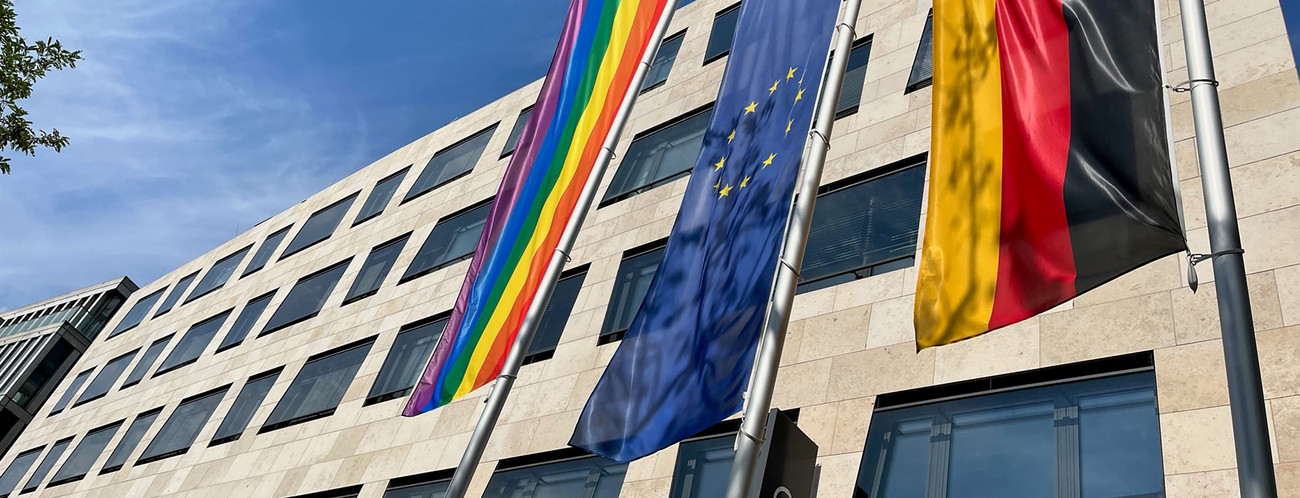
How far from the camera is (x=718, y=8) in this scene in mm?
23141

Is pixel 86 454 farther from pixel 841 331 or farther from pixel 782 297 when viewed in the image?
pixel 782 297

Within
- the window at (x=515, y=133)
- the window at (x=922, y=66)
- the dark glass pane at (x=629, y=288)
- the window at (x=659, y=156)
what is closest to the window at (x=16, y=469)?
the window at (x=515, y=133)

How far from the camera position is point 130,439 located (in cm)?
2967

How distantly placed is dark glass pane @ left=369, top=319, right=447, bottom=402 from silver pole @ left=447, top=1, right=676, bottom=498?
9977 mm

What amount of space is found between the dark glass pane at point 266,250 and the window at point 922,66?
26.4 metres

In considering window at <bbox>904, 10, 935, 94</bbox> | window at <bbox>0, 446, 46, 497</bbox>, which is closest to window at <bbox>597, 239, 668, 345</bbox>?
window at <bbox>904, 10, 935, 94</bbox>

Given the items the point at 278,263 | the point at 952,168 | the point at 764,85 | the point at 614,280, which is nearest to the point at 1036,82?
the point at 952,168

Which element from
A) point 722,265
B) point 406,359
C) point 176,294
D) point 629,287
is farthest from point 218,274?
point 722,265

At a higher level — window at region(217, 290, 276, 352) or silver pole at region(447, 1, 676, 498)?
window at region(217, 290, 276, 352)

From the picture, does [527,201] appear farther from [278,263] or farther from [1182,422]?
[278,263]

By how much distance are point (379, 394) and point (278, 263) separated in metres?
15.0

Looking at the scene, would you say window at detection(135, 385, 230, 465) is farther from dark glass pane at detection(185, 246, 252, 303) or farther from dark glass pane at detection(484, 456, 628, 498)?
dark glass pane at detection(484, 456, 628, 498)

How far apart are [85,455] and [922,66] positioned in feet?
94.6

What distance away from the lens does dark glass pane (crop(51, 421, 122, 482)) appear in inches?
1210
